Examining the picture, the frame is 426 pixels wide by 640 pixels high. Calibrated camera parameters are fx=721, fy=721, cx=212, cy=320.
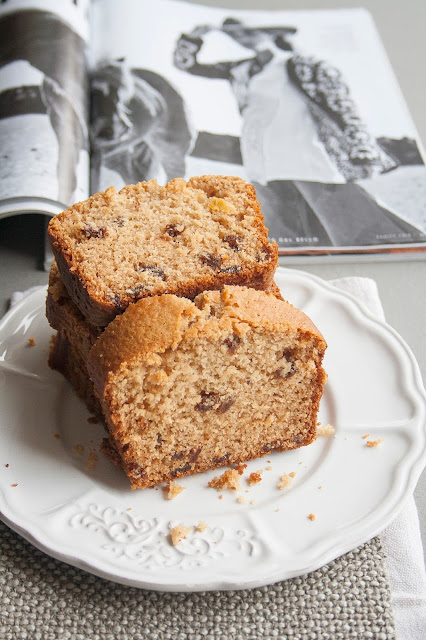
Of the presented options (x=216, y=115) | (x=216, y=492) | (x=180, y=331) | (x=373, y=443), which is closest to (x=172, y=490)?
(x=216, y=492)

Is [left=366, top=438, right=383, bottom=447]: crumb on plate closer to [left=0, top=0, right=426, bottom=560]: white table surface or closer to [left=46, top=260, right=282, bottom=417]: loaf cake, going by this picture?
[left=0, top=0, right=426, bottom=560]: white table surface

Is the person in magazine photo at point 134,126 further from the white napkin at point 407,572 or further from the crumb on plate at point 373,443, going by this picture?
the white napkin at point 407,572

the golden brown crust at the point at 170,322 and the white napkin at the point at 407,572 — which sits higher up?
the golden brown crust at the point at 170,322

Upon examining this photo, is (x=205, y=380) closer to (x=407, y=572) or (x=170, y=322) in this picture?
(x=170, y=322)

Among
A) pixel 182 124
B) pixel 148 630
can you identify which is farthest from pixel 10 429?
pixel 182 124

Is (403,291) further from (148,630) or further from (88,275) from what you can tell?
(148,630)

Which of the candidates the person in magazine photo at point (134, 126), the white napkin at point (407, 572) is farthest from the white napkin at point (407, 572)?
the person in magazine photo at point (134, 126)
